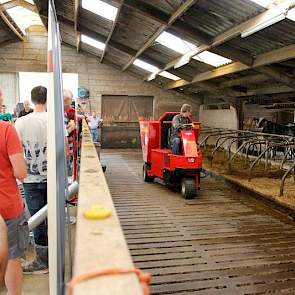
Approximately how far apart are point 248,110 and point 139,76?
393 cm

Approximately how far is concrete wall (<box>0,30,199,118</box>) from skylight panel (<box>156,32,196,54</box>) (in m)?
5.52

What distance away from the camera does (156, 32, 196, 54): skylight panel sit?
648cm

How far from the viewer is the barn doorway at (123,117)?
1257 cm

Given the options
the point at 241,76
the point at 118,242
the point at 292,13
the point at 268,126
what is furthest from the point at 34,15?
the point at 118,242

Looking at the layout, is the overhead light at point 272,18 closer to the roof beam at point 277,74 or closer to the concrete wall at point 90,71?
the roof beam at point 277,74

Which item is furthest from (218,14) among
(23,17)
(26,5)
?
(23,17)

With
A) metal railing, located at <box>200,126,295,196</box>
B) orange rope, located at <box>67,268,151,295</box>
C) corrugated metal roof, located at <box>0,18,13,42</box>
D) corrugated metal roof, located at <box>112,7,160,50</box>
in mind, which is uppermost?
corrugated metal roof, located at <box>0,18,13,42</box>

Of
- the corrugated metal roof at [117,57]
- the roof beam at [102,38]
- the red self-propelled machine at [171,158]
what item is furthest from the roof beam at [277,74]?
the corrugated metal roof at [117,57]

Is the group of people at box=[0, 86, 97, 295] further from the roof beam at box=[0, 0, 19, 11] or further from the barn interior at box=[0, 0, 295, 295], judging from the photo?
the roof beam at box=[0, 0, 19, 11]

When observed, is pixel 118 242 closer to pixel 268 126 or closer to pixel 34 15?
pixel 268 126

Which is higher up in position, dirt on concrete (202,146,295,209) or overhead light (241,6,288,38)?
overhead light (241,6,288,38)

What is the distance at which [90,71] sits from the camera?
12.3m

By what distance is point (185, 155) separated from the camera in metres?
5.19

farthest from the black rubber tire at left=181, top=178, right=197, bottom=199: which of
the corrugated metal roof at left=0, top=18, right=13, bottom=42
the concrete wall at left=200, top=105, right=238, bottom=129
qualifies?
the corrugated metal roof at left=0, top=18, right=13, bottom=42
